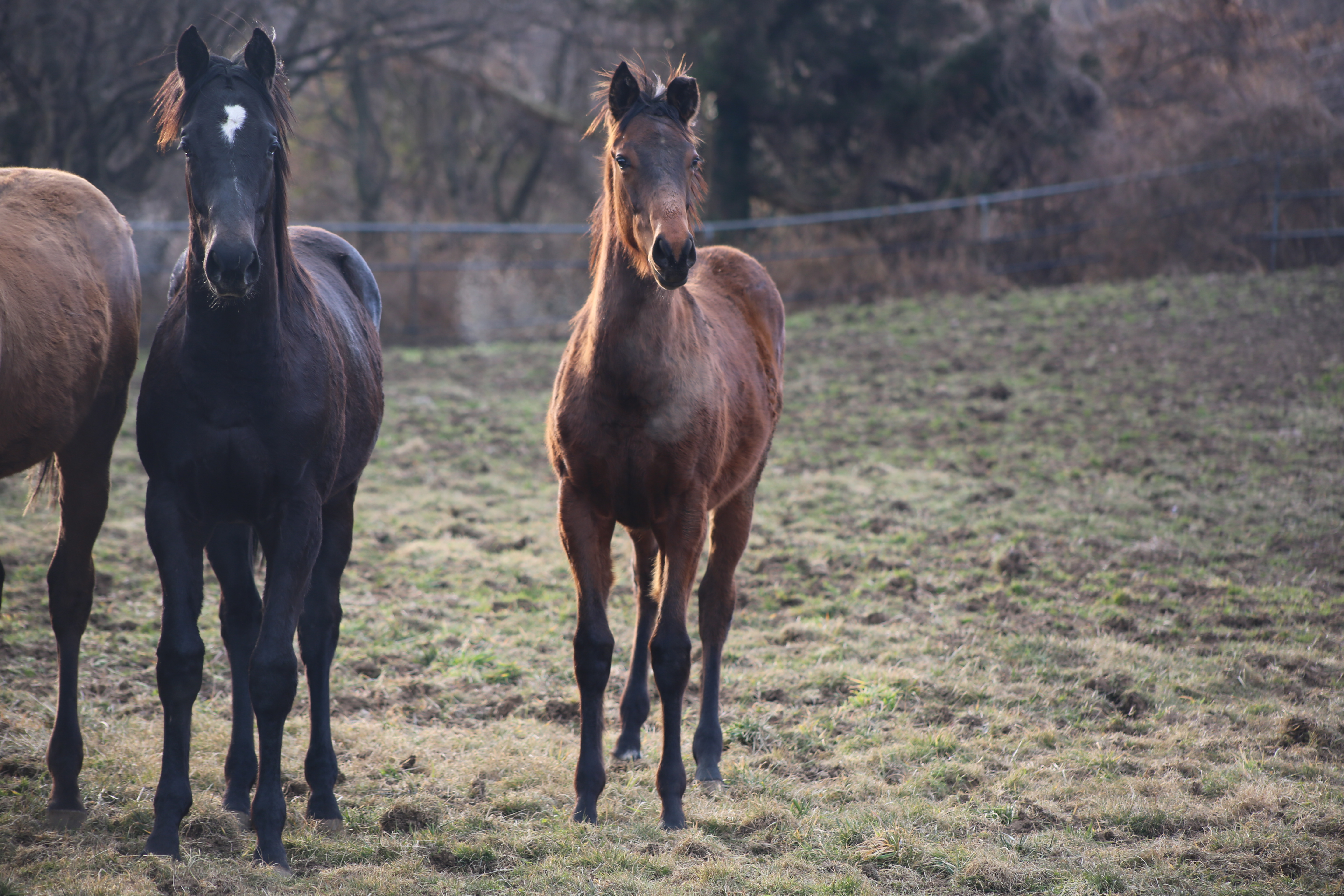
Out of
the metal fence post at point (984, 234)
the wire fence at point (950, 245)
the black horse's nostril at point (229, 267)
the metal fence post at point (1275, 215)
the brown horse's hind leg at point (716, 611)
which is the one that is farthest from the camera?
the metal fence post at point (984, 234)

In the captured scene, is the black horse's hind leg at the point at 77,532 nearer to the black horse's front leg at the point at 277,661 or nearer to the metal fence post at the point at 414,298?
the black horse's front leg at the point at 277,661

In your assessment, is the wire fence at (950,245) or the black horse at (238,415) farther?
the wire fence at (950,245)

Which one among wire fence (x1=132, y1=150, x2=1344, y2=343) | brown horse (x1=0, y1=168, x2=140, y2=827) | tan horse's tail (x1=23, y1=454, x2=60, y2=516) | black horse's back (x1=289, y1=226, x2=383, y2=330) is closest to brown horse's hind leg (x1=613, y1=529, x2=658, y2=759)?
black horse's back (x1=289, y1=226, x2=383, y2=330)

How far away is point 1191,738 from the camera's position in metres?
4.09

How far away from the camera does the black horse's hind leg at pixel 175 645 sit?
3160mm

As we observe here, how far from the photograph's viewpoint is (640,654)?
14.3 ft

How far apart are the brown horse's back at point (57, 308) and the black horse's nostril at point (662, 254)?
2.14 m

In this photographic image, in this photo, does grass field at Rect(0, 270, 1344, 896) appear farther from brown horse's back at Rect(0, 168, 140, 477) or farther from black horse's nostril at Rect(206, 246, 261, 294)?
black horse's nostril at Rect(206, 246, 261, 294)

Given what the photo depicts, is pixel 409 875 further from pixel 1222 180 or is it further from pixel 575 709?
pixel 1222 180

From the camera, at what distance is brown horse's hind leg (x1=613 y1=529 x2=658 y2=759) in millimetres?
4234

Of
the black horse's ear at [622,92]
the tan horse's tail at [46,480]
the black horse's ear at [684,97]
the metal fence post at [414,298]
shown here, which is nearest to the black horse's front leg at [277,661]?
the tan horse's tail at [46,480]

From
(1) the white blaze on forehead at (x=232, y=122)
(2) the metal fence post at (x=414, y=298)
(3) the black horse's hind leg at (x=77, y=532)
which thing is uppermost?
(1) the white blaze on forehead at (x=232, y=122)

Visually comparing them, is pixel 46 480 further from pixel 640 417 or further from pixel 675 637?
pixel 675 637

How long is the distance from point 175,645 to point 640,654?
5.99 feet
